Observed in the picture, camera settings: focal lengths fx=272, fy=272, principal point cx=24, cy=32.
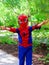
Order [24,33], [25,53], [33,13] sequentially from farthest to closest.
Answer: [33,13] < [25,53] < [24,33]

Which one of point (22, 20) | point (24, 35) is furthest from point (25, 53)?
point (22, 20)

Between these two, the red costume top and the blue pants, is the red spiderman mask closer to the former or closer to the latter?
the red costume top

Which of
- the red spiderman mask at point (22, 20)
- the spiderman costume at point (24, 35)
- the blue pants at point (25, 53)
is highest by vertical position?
the red spiderman mask at point (22, 20)

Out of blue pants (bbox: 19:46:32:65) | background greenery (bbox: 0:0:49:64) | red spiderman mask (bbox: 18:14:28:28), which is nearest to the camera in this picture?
background greenery (bbox: 0:0:49:64)

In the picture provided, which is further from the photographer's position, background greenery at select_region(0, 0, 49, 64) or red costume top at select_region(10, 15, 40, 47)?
red costume top at select_region(10, 15, 40, 47)

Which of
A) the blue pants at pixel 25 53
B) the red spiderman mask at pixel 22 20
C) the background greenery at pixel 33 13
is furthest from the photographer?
the blue pants at pixel 25 53

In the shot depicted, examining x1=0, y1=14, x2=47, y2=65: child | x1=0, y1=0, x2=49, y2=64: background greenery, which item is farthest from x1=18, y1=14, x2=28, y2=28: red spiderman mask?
x1=0, y1=0, x2=49, y2=64: background greenery

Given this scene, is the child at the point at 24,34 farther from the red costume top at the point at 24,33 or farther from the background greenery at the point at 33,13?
the background greenery at the point at 33,13

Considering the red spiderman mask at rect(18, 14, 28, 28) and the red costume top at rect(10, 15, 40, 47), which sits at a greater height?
the red spiderman mask at rect(18, 14, 28, 28)

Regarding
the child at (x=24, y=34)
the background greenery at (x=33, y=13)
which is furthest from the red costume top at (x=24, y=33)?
the background greenery at (x=33, y=13)

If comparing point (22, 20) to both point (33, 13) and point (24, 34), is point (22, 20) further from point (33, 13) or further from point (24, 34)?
point (33, 13)

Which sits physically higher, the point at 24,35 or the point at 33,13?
the point at 33,13

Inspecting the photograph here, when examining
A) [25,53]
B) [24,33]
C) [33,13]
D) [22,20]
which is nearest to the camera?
[22,20]

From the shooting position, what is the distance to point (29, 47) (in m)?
5.32
